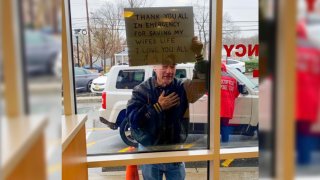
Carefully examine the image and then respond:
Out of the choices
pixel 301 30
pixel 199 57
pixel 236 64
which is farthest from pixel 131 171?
pixel 301 30

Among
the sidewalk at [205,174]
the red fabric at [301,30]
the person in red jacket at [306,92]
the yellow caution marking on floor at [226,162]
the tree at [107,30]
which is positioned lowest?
the sidewalk at [205,174]

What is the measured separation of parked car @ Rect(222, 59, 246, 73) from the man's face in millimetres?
519

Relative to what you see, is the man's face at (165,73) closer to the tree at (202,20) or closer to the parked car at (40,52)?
the tree at (202,20)

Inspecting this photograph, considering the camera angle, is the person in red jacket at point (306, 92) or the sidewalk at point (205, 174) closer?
the person in red jacket at point (306, 92)

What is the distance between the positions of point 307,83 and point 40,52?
39cm

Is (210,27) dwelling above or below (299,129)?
above

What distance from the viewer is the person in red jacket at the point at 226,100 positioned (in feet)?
9.85

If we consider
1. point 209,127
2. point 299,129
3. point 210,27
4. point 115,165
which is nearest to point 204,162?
point 209,127

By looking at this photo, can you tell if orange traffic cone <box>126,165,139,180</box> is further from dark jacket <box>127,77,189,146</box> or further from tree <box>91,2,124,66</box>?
tree <box>91,2,124,66</box>

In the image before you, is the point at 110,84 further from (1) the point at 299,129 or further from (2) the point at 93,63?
(1) the point at 299,129

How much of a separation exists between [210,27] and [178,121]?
37.8 inches

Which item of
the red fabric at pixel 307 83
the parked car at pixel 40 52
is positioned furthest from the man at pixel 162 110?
the red fabric at pixel 307 83

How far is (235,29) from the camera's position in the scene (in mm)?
2924

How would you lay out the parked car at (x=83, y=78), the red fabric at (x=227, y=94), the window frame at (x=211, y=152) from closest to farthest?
the window frame at (x=211, y=152), the parked car at (x=83, y=78), the red fabric at (x=227, y=94)
